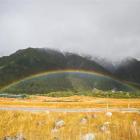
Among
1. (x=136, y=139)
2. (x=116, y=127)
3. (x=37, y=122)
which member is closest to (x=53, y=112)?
(x=37, y=122)

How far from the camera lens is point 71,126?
6869cm

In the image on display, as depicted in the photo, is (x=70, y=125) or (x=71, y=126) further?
(x=70, y=125)

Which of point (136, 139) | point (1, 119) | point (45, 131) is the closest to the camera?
point (136, 139)

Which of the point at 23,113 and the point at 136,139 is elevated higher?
the point at 23,113

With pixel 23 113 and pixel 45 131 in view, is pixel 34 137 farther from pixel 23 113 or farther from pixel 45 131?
pixel 23 113

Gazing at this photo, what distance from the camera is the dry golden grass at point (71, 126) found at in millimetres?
65875

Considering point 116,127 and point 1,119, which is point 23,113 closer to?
point 1,119

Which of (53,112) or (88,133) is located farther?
(53,112)

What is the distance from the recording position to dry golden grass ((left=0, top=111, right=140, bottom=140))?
2594 inches

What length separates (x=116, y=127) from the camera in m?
66.9

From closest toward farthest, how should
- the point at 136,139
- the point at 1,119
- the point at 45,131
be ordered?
the point at 136,139 → the point at 45,131 → the point at 1,119

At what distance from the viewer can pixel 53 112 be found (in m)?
73.7

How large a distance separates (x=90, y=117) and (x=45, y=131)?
392 inches

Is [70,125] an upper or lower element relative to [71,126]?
upper
